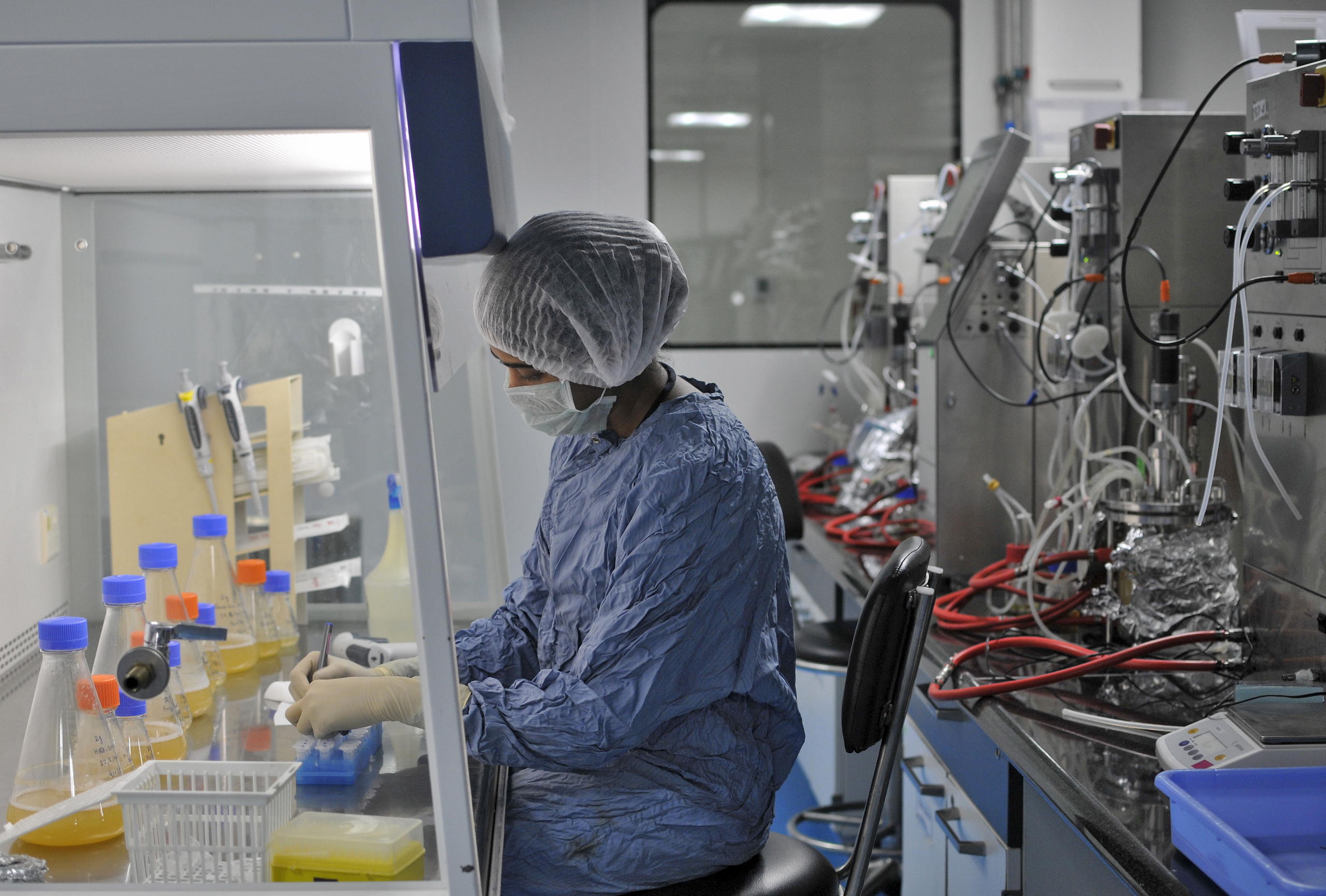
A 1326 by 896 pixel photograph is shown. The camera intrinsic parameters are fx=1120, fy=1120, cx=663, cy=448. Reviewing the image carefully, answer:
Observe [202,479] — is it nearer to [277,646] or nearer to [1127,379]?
[277,646]

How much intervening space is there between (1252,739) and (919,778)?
2.87ft

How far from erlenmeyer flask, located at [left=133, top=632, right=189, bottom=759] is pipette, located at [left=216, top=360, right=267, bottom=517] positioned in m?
0.54

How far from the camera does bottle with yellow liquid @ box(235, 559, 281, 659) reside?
1.68 metres

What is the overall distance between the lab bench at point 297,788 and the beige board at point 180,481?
28 centimetres

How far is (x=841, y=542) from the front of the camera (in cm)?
294

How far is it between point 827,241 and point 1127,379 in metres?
2.36

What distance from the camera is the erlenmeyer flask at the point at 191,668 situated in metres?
1.44

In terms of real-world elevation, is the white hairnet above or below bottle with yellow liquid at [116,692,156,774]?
above

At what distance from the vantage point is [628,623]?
119 centimetres

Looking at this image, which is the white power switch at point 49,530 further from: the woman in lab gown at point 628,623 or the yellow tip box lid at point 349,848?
the yellow tip box lid at point 349,848

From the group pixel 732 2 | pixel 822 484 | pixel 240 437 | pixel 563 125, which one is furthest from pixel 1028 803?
pixel 732 2

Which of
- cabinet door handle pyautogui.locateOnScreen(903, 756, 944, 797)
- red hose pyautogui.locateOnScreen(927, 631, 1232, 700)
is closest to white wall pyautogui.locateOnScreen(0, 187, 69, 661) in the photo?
red hose pyautogui.locateOnScreen(927, 631, 1232, 700)

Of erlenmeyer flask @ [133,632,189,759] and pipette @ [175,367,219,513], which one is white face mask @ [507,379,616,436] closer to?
erlenmeyer flask @ [133,632,189,759]

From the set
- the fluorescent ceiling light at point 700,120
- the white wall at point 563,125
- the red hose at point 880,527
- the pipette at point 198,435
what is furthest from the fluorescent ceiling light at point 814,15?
the pipette at point 198,435
